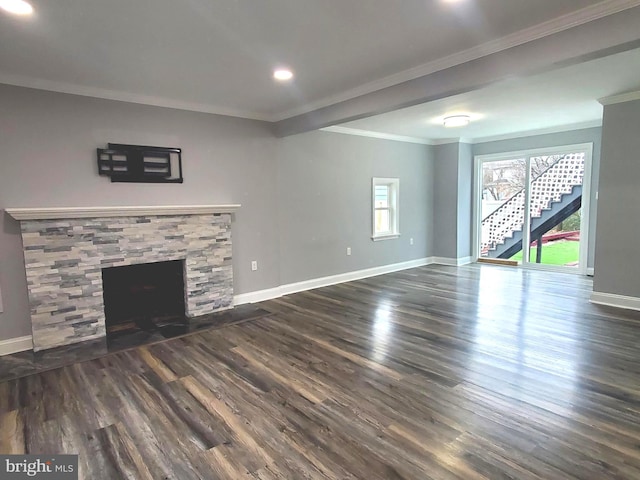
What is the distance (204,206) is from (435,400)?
3.26 meters

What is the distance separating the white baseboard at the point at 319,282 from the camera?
514cm

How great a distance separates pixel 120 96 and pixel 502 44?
11.9 ft

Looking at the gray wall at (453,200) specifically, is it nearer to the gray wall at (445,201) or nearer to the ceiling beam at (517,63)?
the gray wall at (445,201)

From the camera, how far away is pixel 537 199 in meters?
7.08

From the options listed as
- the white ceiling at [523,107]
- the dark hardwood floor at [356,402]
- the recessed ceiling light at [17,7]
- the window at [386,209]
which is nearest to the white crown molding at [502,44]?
the white ceiling at [523,107]

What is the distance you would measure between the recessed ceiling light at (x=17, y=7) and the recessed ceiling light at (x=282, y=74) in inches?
68.9

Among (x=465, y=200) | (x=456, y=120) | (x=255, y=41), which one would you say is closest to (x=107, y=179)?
(x=255, y=41)

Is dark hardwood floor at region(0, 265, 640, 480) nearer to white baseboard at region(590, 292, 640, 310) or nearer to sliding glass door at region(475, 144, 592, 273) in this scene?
white baseboard at region(590, 292, 640, 310)

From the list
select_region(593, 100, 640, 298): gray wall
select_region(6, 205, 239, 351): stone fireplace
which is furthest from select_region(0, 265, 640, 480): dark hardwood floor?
select_region(6, 205, 239, 351): stone fireplace

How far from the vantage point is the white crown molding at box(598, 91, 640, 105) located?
4301 millimetres

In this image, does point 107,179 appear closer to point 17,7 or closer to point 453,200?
point 17,7

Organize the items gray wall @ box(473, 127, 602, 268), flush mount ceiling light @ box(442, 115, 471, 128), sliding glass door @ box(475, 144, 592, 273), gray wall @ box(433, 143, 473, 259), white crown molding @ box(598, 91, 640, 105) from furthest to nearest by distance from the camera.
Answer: gray wall @ box(433, 143, 473, 259)
sliding glass door @ box(475, 144, 592, 273)
gray wall @ box(473, 127, 602, 268)
flush mount ceiling light @ box(442, 115, 471, 128)
white crown molding @ box(598, 91, 640, 105)

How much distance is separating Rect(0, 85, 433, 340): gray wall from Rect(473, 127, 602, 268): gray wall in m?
1.49

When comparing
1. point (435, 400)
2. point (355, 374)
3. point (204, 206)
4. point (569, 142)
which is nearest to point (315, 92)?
point (204, 206)
